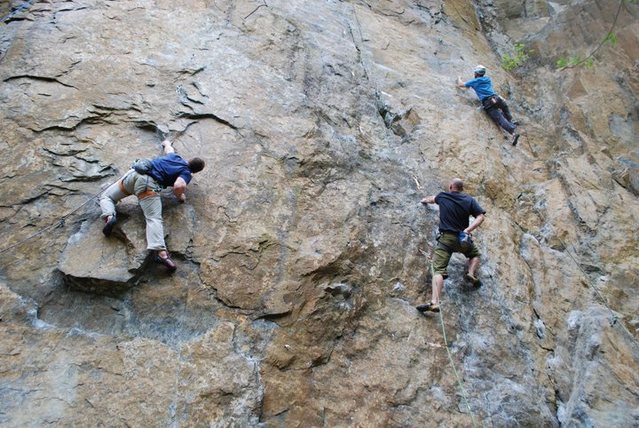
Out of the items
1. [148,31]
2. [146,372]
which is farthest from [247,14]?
[146,372]

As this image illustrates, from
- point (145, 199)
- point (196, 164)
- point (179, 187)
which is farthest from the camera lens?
point (196, 164)

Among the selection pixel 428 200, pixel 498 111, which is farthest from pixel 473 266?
pixel 498 111

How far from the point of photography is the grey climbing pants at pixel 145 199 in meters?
5.32

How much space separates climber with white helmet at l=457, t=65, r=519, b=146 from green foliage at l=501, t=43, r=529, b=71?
110 inches

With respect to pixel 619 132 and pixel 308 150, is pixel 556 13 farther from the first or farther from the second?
pixel 308 150

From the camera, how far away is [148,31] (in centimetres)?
815

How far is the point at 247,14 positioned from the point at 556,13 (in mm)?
9254

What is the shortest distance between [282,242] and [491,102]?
19.5 feet

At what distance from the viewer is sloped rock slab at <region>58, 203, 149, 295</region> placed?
5086 millimetres

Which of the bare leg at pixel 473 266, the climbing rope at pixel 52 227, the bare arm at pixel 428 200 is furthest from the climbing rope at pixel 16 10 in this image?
the bare leg at pixel 473 266

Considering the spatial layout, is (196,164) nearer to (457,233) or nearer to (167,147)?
(167,147)

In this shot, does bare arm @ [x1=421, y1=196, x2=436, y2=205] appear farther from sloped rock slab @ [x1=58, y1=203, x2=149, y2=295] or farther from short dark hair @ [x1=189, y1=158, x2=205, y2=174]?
sloped rock slab @ [x1=58, y1=203, x2=149, y2=295]

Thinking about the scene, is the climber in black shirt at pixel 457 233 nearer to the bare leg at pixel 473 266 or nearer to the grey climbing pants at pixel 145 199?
the bare leg at pixel 473 266

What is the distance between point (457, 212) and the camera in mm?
6387
